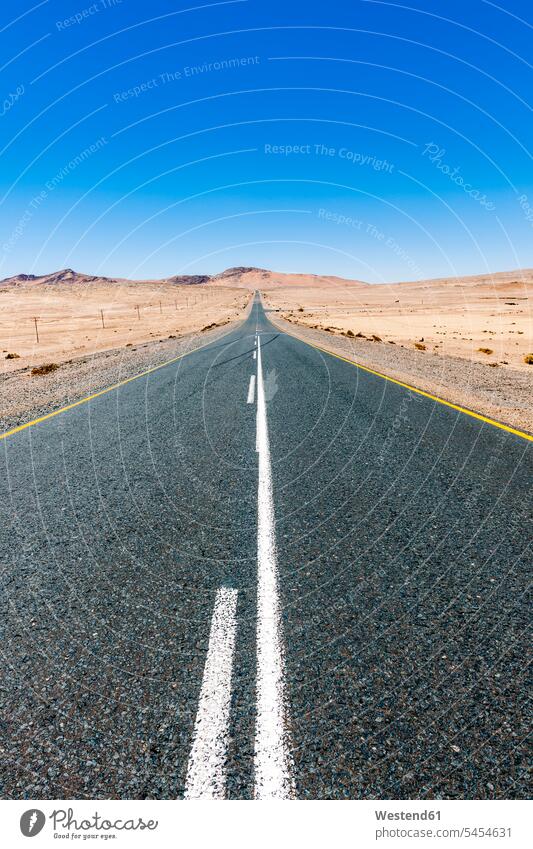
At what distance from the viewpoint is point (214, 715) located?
7.45 ft

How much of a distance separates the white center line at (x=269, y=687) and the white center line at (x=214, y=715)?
16cm

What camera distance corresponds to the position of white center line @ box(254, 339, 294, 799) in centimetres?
194

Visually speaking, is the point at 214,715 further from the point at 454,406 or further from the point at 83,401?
the point at 83,401

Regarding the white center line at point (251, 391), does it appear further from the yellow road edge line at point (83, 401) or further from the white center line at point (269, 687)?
the white center line at point (269, 687)

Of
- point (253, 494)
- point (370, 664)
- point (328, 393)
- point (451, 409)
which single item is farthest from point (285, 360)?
point (370, 664)

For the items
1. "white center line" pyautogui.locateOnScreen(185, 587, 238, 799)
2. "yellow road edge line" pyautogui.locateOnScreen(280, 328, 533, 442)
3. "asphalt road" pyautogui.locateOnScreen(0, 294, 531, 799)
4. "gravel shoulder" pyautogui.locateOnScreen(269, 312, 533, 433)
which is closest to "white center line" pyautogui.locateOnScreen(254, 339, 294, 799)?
"asphalt road" pyautogui.locateOnScreen(0, 294, 531, 799)

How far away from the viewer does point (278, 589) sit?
3312mm

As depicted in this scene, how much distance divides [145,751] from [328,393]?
360 inches

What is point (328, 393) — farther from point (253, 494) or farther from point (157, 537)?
point (157, 537)
